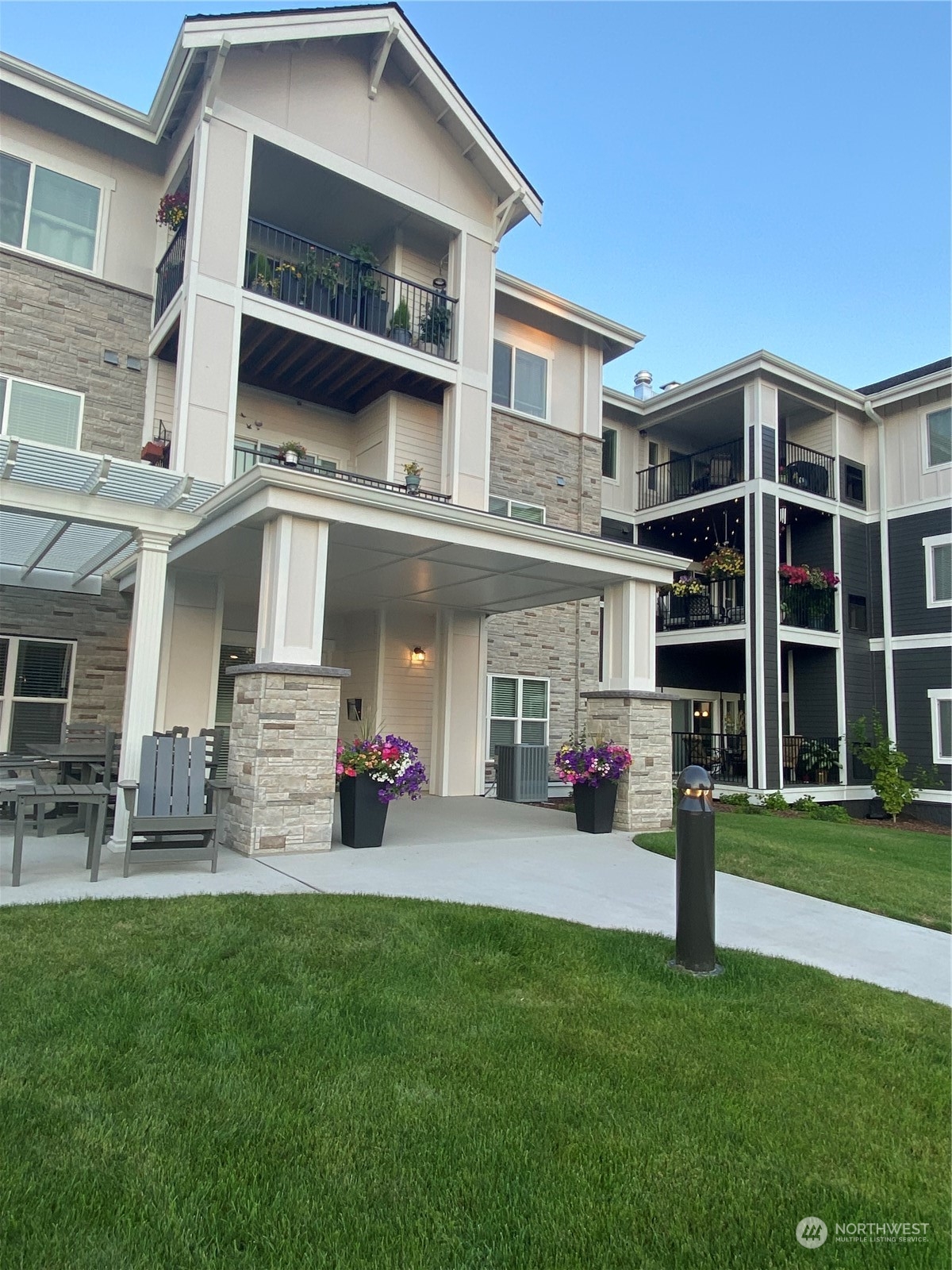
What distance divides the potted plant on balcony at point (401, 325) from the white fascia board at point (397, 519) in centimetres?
462

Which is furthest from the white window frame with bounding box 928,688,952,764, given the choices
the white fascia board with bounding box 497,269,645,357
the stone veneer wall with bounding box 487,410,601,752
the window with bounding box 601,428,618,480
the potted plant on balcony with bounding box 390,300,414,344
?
the potted plant on balcony with bounding box 390,300,414,344

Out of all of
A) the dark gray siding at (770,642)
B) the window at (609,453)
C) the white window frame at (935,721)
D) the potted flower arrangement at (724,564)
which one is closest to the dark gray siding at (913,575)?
the white window frame at (935,721)

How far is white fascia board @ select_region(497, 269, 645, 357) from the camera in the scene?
14430 mm

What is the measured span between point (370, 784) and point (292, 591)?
1.97 metres

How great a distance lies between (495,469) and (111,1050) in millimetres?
12494

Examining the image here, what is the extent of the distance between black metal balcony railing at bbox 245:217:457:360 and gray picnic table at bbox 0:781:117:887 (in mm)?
7346

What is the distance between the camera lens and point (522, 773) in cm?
1278

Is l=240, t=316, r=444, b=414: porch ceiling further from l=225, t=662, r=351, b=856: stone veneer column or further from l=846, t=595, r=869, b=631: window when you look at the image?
l=846, t=595, r=869, b=631: window

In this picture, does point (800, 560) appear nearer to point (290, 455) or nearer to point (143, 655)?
point (290, 455)

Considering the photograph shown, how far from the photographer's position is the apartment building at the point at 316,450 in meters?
7.53

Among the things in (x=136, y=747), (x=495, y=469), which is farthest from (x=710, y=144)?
(x=136, y=747)

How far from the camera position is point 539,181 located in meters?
13.4

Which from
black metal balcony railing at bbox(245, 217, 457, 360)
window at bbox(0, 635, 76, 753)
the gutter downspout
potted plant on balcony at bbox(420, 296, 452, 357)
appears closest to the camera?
window at bbox(0, 635, 76, 753)

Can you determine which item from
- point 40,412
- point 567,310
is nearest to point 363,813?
point 40,412
